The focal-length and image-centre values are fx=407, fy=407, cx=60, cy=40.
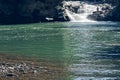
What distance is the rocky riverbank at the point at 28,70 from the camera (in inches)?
1388

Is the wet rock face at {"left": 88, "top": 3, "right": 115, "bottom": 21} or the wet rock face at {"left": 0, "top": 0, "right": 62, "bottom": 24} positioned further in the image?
the wet rock face at {"left": 88, "top": 3, "right": 115, "bottom": 21}

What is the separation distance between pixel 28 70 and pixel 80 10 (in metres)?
104

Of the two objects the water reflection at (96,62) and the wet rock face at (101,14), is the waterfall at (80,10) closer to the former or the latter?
the wet rock face at (101,14)

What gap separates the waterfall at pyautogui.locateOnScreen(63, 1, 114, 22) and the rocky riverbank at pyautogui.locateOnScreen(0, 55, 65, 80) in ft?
295

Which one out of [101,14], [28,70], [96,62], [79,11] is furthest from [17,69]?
[79,11]

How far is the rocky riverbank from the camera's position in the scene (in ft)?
116

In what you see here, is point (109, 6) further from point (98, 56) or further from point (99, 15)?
point (98, 56)

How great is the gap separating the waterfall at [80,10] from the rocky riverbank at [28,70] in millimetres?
89931

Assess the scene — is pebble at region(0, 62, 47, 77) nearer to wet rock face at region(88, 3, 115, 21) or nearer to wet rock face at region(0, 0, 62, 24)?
wet rock face at region(0, 0, 62, 24)

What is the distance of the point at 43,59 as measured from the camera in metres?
47.6

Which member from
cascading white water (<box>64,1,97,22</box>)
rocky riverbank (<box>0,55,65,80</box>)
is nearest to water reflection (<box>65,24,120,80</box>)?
rocky riverbank (<box>0,55,65,80</box>)

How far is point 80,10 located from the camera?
141m

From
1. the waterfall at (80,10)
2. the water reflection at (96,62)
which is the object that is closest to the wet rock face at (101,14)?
the waterfall at (80,10)

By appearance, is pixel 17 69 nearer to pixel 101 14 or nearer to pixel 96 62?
pixel 96 62
